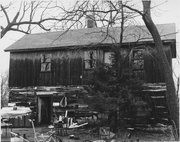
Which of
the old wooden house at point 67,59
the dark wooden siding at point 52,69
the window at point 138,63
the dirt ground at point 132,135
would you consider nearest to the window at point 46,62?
the old wooden house at point 67,59

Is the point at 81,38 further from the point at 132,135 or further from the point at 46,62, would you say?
the point at 132,135

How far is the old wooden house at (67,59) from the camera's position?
20.7 meters

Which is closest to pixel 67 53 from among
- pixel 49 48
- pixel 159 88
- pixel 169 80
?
pixel 49 48

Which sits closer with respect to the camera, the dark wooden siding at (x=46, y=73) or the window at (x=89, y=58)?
the window at (x=89, y=58)

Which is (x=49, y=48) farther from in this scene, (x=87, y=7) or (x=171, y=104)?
(x=171, y=104)

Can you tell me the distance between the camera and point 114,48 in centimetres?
1716

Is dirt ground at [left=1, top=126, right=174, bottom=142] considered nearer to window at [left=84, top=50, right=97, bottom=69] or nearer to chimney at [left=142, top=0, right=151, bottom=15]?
window at [left=84, top=50, right=97, bottom=69]

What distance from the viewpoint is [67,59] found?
74.6 feet

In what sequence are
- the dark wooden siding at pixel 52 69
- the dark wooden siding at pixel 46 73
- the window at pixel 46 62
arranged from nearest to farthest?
the dark wooden siding at pixel 52 69 → the dark wooden siding at pixel 46 73 → the window at pixel 46 62

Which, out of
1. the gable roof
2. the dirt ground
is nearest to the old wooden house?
the gable roof

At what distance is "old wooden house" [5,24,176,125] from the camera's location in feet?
67.9

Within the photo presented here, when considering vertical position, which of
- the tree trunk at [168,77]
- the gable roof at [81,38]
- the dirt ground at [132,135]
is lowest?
the dirt ground at [132,135]

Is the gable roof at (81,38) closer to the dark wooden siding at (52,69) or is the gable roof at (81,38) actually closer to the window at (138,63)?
the dark wooden siding at (52,69)

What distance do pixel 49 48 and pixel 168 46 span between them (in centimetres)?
835
